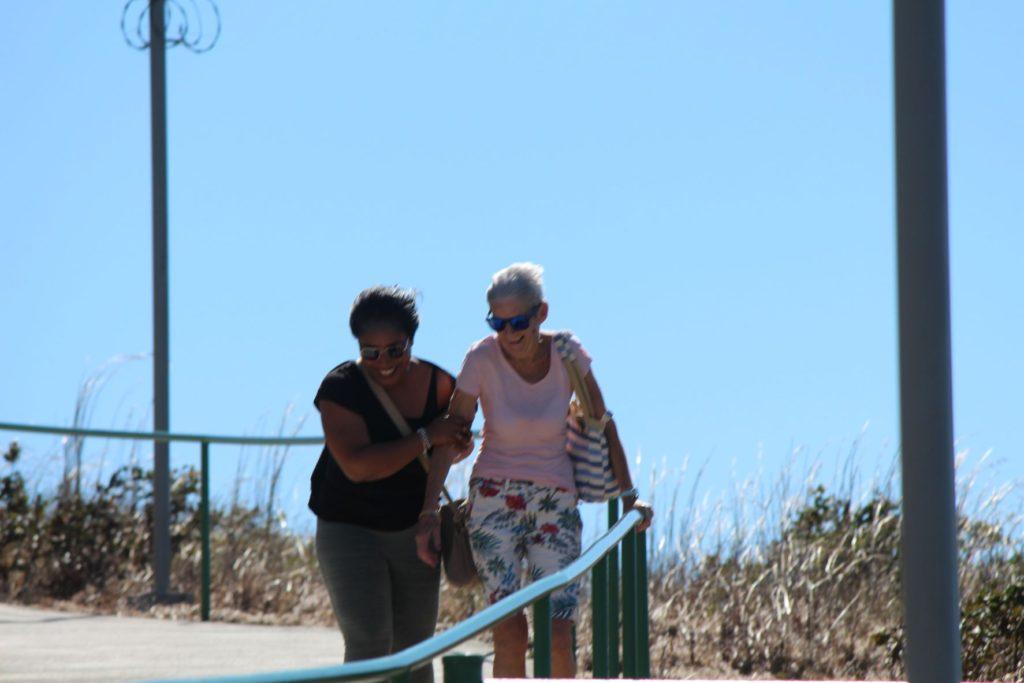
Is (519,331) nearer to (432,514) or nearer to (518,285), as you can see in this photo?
(518,285)

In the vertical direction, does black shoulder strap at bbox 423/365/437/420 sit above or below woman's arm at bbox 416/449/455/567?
above

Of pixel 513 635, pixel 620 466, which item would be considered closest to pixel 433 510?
pixel 513 635

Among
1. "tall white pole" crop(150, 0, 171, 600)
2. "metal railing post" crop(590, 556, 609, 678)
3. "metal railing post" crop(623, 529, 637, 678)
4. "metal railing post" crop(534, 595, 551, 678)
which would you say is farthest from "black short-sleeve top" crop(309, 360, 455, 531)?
"tall white pole" crop(150, 0, 171, 600)

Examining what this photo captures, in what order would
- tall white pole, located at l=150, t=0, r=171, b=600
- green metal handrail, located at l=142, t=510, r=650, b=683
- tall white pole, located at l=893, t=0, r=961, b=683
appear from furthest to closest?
1. tall white pole, located at l=150, t=0, r=171, b=600
2. tall white pole, located at l=893, t=0, r=961, b=683
3. green metal handrail, located at l=142, t=510, r=650, b=683

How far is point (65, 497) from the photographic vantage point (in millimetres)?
12164

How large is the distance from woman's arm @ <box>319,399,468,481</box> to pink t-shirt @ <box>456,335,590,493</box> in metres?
0.23

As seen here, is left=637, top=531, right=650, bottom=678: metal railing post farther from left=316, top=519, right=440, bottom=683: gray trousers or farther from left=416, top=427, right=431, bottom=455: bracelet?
left=416, top=427, right=431, bottom=455: bracelet

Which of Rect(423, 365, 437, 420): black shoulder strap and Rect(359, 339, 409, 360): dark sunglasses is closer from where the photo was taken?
Rect(359, 339, 409, 360): dark sunglasses

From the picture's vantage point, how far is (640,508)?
6.43m

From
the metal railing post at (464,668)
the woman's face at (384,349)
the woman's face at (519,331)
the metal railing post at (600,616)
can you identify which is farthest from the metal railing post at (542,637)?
the woman's face at (519,331)

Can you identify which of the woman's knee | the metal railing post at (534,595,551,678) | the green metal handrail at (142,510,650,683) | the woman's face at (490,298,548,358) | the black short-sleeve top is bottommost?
the woman's knee

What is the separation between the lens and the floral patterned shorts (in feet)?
19.9

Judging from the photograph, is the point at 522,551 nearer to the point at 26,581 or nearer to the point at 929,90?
the point at 929,90

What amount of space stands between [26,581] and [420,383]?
653cm
